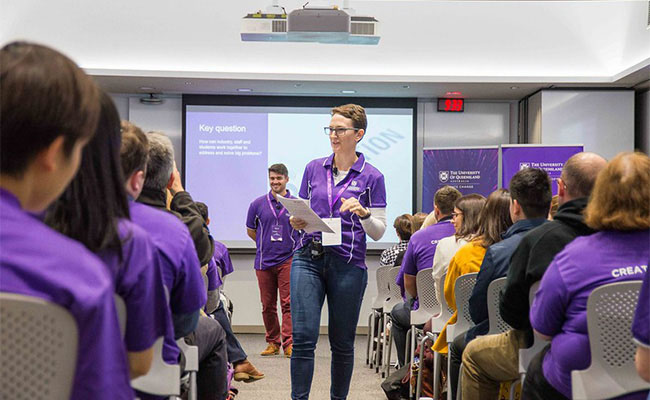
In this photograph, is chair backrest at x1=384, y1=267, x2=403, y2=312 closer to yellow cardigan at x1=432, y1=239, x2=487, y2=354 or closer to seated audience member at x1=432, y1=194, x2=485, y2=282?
seated audience member at x1=432, y1=194, x2=485, y2=282

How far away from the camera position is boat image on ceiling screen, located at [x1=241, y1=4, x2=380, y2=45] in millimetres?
6488

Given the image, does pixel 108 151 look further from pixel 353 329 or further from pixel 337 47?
pixel 337 47


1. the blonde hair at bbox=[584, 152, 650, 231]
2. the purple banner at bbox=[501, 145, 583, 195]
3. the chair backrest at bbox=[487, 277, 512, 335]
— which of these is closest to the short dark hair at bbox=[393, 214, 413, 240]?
the purple banner at bbox=[501, 145, 583, 195]

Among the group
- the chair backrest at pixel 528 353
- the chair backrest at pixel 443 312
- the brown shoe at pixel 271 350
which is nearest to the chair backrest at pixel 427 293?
the chair backrest at pixel 443 312

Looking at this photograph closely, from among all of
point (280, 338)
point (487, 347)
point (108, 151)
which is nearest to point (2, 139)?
point (108, 151)

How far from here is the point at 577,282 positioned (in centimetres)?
234

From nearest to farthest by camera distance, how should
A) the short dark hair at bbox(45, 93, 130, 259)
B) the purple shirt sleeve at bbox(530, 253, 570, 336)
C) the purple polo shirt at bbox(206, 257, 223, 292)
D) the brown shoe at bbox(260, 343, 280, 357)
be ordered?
the short dark hair at bbox(45, 93, 130, 259) < the purple shirt sleeve at bbox(530, 253, 570, 336) < the purple polo shirt at bbox(206, 257, 223, 292) < the brown shoe at bbox(260, 343, 280, 357)

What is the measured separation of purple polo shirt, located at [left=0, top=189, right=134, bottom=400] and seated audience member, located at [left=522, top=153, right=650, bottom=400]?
65.0 inches

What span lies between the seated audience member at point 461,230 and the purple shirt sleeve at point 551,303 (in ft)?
5.66

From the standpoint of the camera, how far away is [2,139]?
1.04 m

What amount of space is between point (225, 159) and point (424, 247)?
4536 millimetres

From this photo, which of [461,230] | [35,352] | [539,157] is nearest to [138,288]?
[35,352]

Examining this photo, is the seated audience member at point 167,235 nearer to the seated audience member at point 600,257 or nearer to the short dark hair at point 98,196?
the short dark hair at point 98,196

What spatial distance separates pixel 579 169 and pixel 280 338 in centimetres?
547
